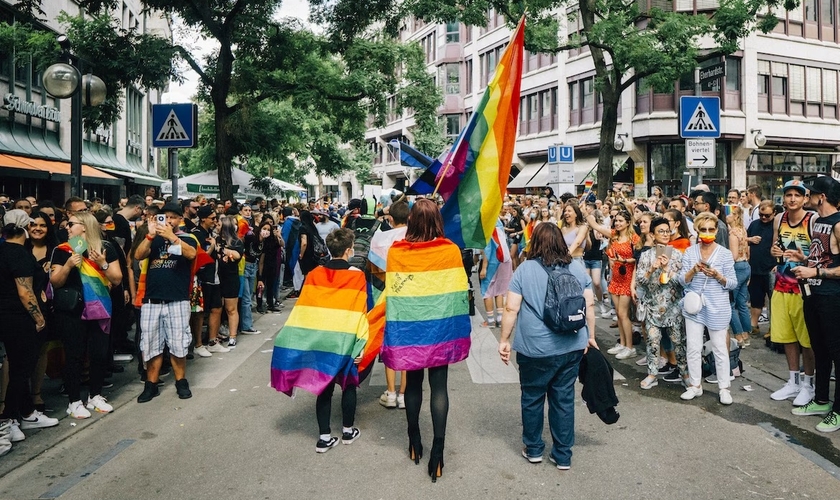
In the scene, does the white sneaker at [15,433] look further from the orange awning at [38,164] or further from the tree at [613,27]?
the orange awning at [38,164]

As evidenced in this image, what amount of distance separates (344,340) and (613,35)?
15902mm

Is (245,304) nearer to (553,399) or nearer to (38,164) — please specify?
(553,399)

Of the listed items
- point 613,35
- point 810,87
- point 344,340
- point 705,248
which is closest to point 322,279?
point 344,340

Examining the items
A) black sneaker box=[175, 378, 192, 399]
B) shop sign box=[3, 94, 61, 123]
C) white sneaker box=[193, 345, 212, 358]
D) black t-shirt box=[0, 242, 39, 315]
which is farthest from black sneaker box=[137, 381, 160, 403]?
shop sign box=[3, 94, 61, 123]

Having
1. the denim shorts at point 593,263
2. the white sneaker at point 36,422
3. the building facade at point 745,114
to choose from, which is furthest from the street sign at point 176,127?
the building facade at point 745,114

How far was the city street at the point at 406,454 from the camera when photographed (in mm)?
4859

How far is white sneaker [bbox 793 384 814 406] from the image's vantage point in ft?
22.2

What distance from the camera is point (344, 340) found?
567cm

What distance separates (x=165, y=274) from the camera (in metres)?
7.09

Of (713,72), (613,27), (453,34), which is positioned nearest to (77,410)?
(713,72)

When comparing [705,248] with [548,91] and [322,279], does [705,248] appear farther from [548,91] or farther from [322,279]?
[548,91]

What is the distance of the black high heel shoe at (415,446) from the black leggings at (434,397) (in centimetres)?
4

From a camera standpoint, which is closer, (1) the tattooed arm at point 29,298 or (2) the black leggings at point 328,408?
(2) the black leggings at point 328,408

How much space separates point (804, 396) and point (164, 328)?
20.4 feet
